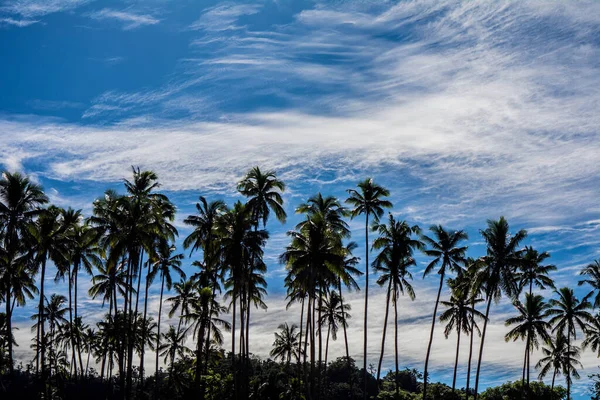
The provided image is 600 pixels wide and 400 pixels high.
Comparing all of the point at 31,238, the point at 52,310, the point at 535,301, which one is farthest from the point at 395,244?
the point at 52,310

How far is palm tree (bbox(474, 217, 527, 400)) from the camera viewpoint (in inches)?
2196

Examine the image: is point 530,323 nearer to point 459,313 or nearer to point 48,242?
point 459,313

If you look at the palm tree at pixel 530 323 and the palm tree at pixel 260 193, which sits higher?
the palm tree at pixel 260 193

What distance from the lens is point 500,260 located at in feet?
184

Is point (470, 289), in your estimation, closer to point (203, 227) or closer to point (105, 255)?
point (203, 227)

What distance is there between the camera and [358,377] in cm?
13200

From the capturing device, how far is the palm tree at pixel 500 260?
5578 cm

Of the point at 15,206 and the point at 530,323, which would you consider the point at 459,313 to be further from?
the point at 15,206

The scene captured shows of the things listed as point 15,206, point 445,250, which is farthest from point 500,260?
point 15,206

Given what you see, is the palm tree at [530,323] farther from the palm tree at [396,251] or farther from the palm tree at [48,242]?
the palm tree at [48,242]

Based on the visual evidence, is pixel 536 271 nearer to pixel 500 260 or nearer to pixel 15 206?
pixel 500 260

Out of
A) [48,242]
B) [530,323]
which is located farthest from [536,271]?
[48,242]

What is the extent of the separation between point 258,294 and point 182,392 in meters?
22.6

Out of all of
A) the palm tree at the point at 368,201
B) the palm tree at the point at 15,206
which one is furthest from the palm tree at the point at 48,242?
the palm tree at the point at 368,201
